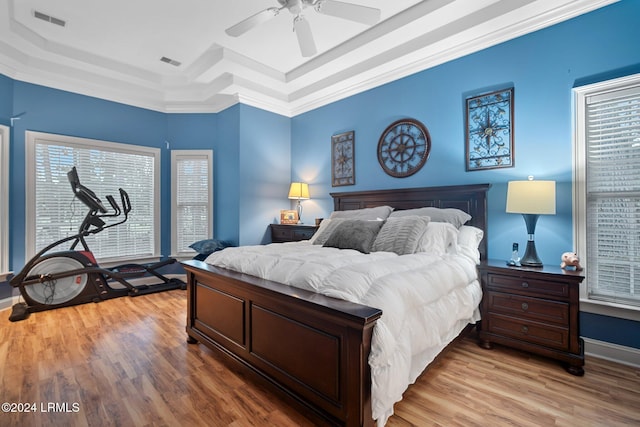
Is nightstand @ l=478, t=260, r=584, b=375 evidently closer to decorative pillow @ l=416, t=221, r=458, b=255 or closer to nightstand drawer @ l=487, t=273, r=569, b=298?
nightstand drawer @ l=487, t=273, r=569, b=298

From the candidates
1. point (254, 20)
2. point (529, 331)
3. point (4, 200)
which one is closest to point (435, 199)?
point (529, 331)

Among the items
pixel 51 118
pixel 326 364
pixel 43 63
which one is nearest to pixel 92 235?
pixel 51 118

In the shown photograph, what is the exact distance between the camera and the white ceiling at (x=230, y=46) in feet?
9.86

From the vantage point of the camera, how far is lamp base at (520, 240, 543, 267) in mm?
2553

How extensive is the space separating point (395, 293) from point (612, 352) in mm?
2126

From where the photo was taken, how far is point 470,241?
2.85m

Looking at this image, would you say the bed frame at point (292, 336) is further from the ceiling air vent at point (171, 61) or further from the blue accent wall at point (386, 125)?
the ceiling air vent at point (171, 61)

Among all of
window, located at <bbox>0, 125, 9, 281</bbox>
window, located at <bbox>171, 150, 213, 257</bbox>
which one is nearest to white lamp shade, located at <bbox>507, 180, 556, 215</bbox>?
window, located at <bbox>171, 150, 213, 257</bbox>

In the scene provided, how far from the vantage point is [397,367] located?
4.90 feet

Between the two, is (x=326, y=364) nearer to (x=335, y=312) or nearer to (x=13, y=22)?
(x=335, y=312)

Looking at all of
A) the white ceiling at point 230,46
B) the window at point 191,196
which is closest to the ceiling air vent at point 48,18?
the white ceiling at point 230,46

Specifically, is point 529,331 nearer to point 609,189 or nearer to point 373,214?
point 609,189

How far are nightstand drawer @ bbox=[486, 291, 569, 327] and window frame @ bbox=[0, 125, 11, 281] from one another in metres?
5.36

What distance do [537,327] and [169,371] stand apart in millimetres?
2812
